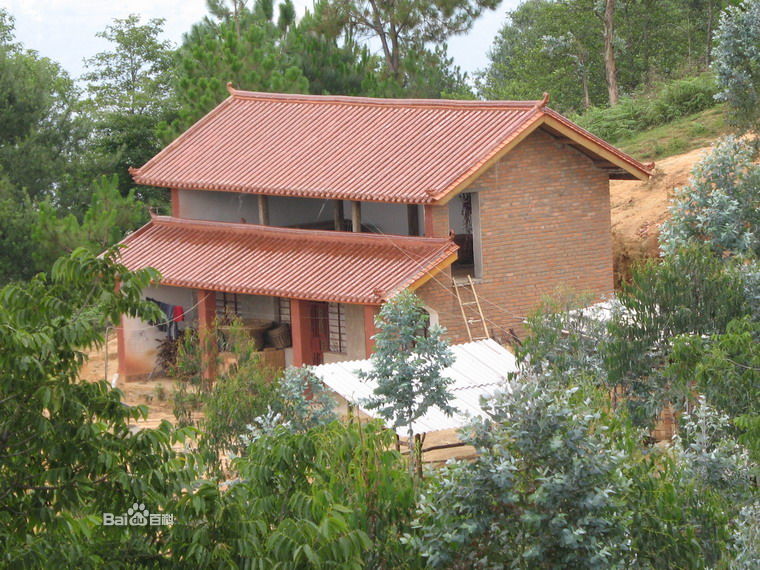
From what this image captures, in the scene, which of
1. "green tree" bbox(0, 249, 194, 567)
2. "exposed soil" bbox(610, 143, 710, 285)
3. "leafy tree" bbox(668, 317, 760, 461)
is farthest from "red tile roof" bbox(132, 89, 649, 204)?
"green tree" bbox(0, 249, 194, 567)

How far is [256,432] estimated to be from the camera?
13.3 meters

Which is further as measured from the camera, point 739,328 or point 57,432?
point 739,328

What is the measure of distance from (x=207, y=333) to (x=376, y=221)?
6.37 meters

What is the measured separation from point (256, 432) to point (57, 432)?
448 centimetres

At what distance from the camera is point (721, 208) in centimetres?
2075

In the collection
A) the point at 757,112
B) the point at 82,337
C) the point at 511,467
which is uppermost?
the point at 757,112

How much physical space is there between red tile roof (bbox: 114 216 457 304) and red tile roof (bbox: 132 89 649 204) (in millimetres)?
1035

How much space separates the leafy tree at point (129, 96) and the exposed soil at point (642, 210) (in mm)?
14294

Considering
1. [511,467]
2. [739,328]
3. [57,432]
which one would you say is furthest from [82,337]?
[739,328]

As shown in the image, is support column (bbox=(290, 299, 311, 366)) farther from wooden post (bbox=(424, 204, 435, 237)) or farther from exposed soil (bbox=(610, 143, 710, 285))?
exposed soil (bbox=(610, 143, 710, 285))

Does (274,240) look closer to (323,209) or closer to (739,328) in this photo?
(323,209)

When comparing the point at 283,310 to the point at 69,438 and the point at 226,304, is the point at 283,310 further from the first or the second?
the point at 69,438

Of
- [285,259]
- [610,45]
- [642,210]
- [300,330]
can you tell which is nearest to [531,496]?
[300,330]

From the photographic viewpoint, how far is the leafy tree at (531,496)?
9664 millimetres
